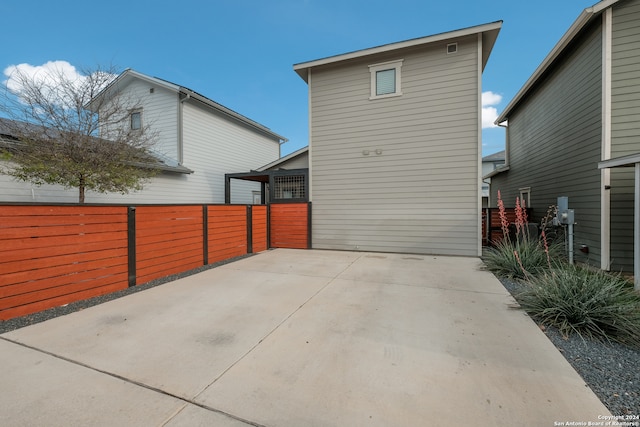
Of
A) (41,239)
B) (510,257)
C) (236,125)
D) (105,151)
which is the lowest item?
(510,257)

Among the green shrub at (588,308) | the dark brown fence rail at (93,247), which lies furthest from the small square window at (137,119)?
the green shrub at (588,308)

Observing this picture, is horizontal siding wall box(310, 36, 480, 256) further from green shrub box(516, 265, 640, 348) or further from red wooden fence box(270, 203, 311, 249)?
green shrub box(516, 265, 640, 348)

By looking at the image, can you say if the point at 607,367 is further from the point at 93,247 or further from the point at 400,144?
the point at 400,144

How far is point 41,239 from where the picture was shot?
10.7 ft

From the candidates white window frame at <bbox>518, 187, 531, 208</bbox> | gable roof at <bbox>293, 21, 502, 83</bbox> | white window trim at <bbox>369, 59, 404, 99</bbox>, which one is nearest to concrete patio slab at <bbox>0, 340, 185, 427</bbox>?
white window trim at <bbox>369, 59, 404, 99</bbox>

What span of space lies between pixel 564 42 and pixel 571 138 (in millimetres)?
2233

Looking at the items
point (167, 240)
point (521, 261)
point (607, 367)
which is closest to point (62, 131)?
point (167, 240)

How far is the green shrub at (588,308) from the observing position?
8.62 ft

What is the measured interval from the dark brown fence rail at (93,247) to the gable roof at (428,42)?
5.22 meters

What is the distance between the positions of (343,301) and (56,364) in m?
2.92

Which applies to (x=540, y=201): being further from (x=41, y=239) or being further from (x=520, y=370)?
(x=41, y=239)

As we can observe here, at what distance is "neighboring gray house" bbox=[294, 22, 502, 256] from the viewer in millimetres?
6832

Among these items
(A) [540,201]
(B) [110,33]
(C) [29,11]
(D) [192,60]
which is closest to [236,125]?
(D) [192,60]

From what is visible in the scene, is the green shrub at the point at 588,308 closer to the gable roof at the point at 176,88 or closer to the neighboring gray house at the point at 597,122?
the neighboring gray house at the point at 597,122
